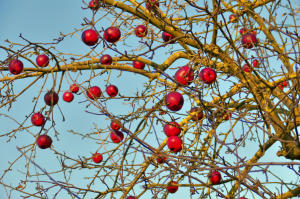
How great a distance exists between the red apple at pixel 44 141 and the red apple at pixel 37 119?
0.22 meters

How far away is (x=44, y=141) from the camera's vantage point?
3533 millimetres

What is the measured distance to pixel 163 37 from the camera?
426 centimetres

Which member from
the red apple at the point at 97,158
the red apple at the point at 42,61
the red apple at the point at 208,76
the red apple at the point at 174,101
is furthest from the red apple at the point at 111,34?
the red apple at the point at 97,158

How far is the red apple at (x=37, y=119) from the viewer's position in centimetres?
372

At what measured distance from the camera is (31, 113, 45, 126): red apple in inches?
146

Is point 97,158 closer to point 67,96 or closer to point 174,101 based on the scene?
point 67,96

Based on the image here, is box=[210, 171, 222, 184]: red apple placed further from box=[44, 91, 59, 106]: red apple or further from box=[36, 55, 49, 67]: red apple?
box=[36, 55, 49, 67]: red apple

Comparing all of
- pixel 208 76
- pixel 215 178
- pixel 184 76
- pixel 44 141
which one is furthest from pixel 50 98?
pixel 215 178

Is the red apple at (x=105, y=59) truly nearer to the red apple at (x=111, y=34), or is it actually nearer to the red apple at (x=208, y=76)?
the red apple at (x=111, y=34)

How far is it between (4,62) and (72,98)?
1.01 metres

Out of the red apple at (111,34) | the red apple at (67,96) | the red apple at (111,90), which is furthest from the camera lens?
the red apple at (67,96)

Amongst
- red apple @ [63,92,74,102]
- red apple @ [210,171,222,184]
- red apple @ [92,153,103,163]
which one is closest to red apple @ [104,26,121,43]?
red apple @ [63,92,74,102]

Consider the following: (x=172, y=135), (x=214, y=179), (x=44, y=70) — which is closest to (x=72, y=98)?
(x=44, y=70)

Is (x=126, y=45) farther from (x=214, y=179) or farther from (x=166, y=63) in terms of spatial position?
(x=214, y=179)
